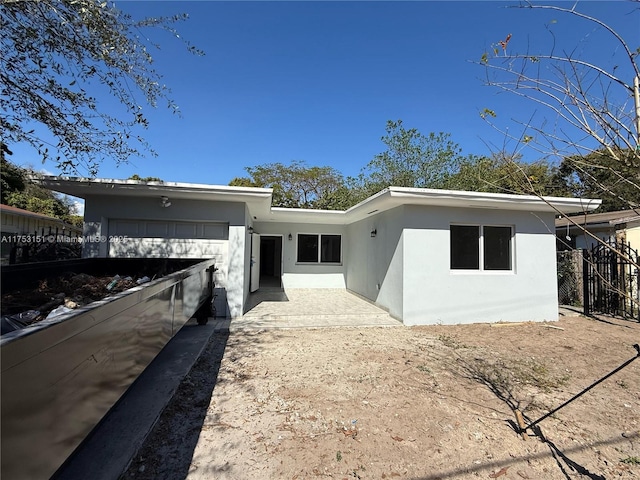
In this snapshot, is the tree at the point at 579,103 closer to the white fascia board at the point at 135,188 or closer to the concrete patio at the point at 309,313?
the white fascia board at the point at 135,188

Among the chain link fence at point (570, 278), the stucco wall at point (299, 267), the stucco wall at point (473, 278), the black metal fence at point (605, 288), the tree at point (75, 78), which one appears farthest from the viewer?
the stucco wall at point (299, 267)

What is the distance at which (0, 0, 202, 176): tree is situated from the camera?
394 centimetres

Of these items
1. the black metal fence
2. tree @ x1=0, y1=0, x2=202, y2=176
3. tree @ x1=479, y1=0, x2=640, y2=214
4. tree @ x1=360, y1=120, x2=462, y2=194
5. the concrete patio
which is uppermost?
tree @ x1=360, y1=120, x2=462, y2=194

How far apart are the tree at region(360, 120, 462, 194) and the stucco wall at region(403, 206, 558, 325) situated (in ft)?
35.4

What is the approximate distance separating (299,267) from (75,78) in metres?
8.87

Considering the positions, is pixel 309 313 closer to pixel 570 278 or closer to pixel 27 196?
pixel 570 278

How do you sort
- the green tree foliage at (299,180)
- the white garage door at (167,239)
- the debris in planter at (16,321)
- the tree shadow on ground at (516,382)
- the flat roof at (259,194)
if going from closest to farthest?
the debris in planter at (16,321)
the tree shadow on ground at (516,382)
the flat roof at (259,194)
the white garage door at (167,239)
the green tree foliage at (299,180)

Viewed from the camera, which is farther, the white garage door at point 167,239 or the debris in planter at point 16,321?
the white garage door at point 167,239

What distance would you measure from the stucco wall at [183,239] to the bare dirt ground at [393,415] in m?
1.74

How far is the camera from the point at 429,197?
6.37 m

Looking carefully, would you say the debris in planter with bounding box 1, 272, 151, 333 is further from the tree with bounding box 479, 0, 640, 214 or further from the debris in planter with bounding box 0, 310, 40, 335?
the tree with bounding box 479, 0, 640, 214

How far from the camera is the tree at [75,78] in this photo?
3.94 meters

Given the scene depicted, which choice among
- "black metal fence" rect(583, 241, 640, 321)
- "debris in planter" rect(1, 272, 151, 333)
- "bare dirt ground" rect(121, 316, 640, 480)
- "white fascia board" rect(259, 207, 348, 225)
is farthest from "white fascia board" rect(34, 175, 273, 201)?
"black metal fence" rect(583, 241, 640, 321)

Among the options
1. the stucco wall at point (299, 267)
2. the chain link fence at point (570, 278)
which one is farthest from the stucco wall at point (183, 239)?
the chain link fence at point (570, 278)
